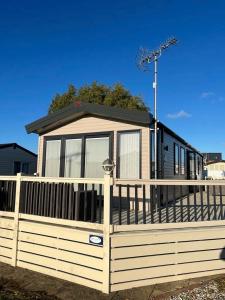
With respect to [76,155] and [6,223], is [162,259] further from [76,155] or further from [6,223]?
[76,155]

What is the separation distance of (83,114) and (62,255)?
200 inches

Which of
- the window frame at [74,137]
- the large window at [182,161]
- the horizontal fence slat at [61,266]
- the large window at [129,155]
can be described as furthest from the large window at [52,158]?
the large window at [182,161]

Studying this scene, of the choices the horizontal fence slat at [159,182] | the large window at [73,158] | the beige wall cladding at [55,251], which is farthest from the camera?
the large window at [73,158]

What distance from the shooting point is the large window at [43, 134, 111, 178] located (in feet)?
27.6

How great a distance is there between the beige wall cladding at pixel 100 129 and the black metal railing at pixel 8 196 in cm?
327

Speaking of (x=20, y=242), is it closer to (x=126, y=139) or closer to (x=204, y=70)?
(x=126, y=139)

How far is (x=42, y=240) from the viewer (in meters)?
4.79

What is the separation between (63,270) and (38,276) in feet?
1.48

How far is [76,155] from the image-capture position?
885 cm

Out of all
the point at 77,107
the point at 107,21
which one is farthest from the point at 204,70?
the point at 77,107

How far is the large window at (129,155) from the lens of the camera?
7773mm

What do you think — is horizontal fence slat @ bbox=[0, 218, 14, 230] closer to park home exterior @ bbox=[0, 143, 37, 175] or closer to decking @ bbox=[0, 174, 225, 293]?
decking @ bbox=[0, 174, 225, 293]

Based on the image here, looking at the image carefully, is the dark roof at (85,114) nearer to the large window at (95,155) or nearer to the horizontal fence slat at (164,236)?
the large window at (95,155)

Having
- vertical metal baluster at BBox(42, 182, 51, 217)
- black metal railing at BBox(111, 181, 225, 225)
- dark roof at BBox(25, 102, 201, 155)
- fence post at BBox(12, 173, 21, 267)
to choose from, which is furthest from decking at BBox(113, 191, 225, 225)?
dark roof at BBox(25, 102, 201, 155)
